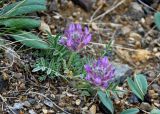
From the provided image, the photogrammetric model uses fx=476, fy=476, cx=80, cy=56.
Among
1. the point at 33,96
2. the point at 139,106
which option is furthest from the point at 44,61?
the point at 139,106

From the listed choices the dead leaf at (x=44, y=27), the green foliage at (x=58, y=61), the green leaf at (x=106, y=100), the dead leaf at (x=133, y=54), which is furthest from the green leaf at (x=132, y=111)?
the dead leaf at (x=44, y=27)

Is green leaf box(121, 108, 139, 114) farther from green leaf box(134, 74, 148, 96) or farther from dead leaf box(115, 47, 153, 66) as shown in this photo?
dead leaf box(115, 47, 153, 66)

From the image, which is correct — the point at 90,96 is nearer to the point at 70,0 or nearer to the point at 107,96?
the point at 107,96

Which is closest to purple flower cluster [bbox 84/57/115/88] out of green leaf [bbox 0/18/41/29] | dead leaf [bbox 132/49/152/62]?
green leaf [bbox 0/18/41/29]

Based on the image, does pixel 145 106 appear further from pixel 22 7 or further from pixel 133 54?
pixel 22 7

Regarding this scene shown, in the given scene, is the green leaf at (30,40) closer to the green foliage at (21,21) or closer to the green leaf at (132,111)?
the green foliage at (21,21)
